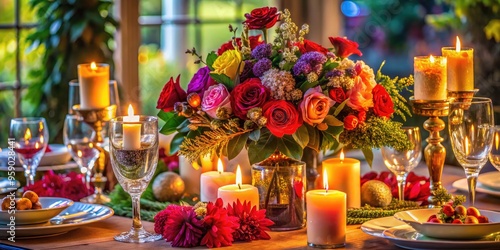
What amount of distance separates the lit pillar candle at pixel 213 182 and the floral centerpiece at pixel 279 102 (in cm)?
13

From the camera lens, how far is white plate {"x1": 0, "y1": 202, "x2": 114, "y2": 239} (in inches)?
74.9

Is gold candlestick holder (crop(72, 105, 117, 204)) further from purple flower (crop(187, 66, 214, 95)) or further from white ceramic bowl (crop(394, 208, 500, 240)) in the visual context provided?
white ceramic bowl (crop(394, 208, 500, 240))

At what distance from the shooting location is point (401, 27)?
6.37 m

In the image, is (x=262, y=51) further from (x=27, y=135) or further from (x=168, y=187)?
(x=27, y=135)

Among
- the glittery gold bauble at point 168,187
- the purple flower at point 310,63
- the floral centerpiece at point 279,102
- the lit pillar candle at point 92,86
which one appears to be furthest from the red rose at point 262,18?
the lit pillar candle at point 92,86

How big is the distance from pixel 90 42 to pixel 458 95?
7.47 ft

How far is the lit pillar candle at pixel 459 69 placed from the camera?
6.95 feet

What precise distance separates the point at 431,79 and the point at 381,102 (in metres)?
0.13

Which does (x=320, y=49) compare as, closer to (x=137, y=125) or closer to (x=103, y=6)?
(x=137, y=125)

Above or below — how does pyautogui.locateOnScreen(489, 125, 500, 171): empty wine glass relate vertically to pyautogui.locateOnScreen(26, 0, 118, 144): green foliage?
below

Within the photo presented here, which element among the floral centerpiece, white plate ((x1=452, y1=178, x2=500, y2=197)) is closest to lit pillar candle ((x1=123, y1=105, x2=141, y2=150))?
the floral centerpiece

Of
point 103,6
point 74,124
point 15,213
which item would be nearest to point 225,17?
point 103,6

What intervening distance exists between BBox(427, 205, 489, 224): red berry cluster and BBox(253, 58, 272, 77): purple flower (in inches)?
18.4

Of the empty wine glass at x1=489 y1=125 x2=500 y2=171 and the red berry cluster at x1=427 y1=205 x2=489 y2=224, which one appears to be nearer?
the red berry cluster at x1=427 y1=205 x2=489 y2=224
